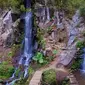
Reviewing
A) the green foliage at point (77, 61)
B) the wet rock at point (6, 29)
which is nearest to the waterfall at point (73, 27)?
the green foliage at point (77, 61)

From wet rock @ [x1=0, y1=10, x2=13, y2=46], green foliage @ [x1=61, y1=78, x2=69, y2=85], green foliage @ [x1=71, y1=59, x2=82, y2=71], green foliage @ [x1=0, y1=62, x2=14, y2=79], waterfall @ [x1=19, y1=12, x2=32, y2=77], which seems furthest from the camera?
wet rock @ [x1=0, y1=10, x2=13, y2=46]

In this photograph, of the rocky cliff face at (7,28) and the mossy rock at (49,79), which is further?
the rocky cliff face at (7,28)

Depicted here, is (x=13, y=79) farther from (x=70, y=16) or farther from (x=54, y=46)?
(x=70, y=16)

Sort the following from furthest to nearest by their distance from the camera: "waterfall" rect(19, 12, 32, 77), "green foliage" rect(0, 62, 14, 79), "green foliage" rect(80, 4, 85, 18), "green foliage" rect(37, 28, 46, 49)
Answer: "waterfall" rect(19, 12, 32, 77) < "green foliage" rect(0, 62, 14, 79) < "green foliage" rect(37, 28, 46, 49) < "green foliage" rect(80, 4, 85, 18)

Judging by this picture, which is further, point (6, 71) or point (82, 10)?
point (6, 71)

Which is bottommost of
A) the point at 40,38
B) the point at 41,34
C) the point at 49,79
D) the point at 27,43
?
the point at 49,79

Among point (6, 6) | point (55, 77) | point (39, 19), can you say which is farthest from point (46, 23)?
point (55, 77)

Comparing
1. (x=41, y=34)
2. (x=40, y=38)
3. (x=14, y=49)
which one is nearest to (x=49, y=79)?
(x=40, y=38)

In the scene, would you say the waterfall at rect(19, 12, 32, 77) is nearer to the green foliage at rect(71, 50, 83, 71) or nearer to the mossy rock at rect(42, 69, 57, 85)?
the green foliage at rect(71, 50, 83, 71)

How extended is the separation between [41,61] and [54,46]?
1.29 metres

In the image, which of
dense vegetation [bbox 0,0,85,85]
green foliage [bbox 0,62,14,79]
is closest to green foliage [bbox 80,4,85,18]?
dense vegetation [bbox 0,0,85,85]

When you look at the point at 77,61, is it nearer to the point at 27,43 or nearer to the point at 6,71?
the point at 6,71

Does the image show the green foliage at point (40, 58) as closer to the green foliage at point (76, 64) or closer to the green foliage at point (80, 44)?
the green foliage at point (76, 64)

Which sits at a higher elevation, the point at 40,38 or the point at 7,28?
the point at 7,28
